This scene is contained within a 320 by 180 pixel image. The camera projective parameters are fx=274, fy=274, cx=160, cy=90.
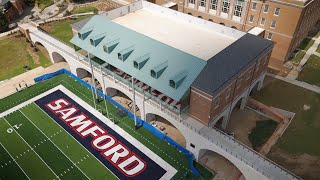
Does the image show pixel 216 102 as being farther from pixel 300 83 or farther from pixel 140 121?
pixel 300 83

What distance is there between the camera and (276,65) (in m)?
62.9

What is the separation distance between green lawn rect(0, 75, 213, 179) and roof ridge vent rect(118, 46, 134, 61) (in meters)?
10.8

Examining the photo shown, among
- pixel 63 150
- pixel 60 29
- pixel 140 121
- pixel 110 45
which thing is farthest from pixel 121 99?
pixel 60 29

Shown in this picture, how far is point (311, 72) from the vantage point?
201 ft

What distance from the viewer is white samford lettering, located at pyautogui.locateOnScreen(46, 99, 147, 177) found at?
41531 millimetres

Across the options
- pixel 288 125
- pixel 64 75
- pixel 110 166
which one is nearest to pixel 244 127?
pixel 288 125

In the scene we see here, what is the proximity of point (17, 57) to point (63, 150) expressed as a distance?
34.8 meters

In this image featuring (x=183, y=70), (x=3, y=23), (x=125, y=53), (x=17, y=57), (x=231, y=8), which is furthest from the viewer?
(x=3, y=23)

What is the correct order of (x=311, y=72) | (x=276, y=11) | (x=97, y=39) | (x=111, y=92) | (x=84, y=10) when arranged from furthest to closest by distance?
1. (x=84, y=10)
2. (x=311, y=72)
3. (x=276, y=11)
4. (x=111, y=92)
5. (x=97, y=39)

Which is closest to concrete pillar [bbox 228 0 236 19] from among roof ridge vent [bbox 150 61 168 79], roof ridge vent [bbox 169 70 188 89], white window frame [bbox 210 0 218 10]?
white window frame [bbox 210 0 218 10]

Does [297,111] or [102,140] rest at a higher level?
[102,140]

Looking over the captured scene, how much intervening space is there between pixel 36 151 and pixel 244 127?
3473 cm

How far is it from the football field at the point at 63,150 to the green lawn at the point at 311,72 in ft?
124

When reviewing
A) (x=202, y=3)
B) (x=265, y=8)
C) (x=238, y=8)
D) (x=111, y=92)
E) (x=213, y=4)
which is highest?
(x=265, y=8)
